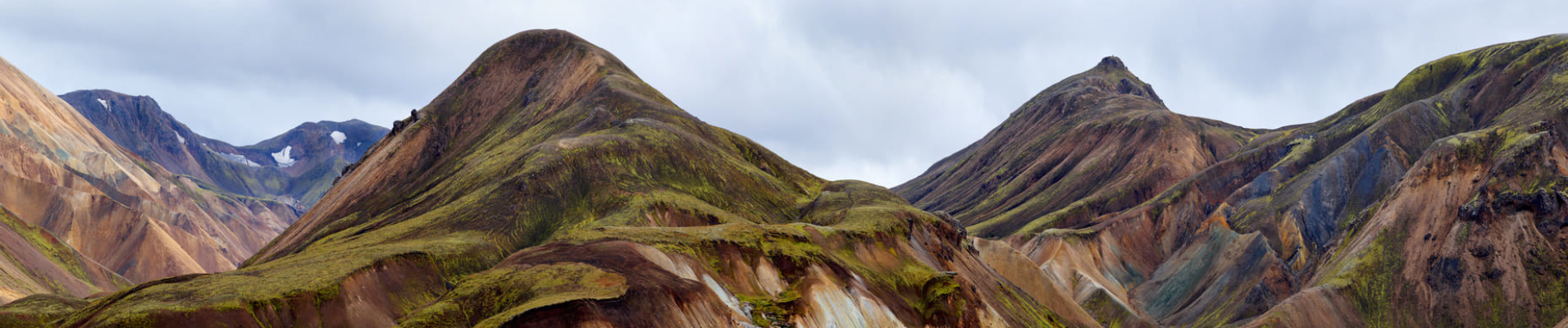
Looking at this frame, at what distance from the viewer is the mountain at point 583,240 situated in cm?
6644

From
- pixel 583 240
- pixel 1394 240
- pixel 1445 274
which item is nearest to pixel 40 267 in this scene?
pixel 583 240

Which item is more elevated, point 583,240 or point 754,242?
point 583,240

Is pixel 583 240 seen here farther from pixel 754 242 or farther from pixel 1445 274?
pixel 1445 274

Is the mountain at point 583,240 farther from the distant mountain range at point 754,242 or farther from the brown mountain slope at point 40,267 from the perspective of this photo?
the brown mountain slope at point 40,267

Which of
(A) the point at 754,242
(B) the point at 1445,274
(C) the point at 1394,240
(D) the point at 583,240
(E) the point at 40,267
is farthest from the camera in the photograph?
(E) the point at 40,267

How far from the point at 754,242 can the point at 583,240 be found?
14472 mm

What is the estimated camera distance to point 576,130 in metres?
146

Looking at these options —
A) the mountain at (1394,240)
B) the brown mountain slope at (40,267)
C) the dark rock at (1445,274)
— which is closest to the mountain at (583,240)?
the brown mountain slope at (40,267)

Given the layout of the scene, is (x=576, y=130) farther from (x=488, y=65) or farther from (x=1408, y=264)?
(x=1408, y=264)

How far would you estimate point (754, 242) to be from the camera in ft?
281

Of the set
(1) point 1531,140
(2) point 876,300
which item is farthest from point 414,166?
Result: (1) point 1531,140

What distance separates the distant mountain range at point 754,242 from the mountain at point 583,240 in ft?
1.09

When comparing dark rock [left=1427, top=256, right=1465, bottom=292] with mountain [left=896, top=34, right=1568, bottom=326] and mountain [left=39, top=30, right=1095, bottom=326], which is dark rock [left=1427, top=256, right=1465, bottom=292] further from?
mountain [left=39, top=30, right=1095, bottom=326]

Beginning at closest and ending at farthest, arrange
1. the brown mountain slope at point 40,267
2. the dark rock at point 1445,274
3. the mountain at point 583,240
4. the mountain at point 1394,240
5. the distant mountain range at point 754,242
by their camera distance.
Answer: the mountain at point 583,240 < the distant mountain range at point 754,242 < the mountain at point 1394,240 < the dark rock at point 1445,274 < the brown mountain slope at point 40,267
